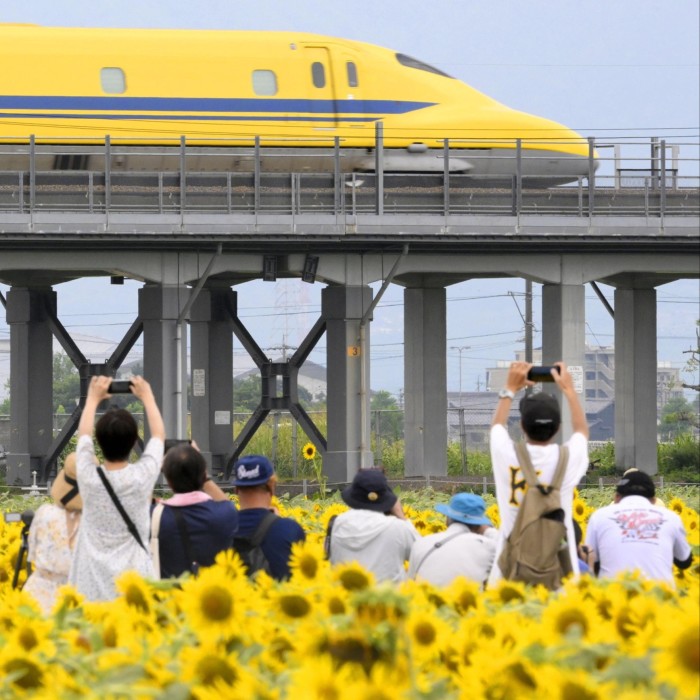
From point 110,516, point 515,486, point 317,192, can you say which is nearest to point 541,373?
point 515,486

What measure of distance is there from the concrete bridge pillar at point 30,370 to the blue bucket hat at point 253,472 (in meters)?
31.7

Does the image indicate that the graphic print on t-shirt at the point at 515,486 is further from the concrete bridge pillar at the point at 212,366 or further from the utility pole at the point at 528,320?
the utility pole at the point at 528,320

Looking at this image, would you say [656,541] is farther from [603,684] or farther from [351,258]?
[351,258]

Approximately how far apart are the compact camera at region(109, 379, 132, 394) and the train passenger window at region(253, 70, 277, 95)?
27.0 meters

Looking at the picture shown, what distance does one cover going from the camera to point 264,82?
3509cm

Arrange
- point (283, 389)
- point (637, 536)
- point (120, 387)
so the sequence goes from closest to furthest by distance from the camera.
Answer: point (120, 387) < point (637, 536) < point (283, 389)

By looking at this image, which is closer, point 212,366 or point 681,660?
point 681,660

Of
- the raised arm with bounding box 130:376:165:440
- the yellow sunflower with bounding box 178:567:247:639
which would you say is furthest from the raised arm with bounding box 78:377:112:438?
the yellow sunflower with bounding box 178:567:247:639

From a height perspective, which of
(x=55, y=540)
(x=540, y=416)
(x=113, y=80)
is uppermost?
Result: (x=113, y=80)

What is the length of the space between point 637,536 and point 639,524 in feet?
0.30

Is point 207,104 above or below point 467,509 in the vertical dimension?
above

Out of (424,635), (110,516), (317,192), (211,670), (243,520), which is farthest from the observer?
(317,192)

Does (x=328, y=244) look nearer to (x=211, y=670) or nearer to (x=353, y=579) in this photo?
(x=353, y=579)

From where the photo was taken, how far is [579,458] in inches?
322
